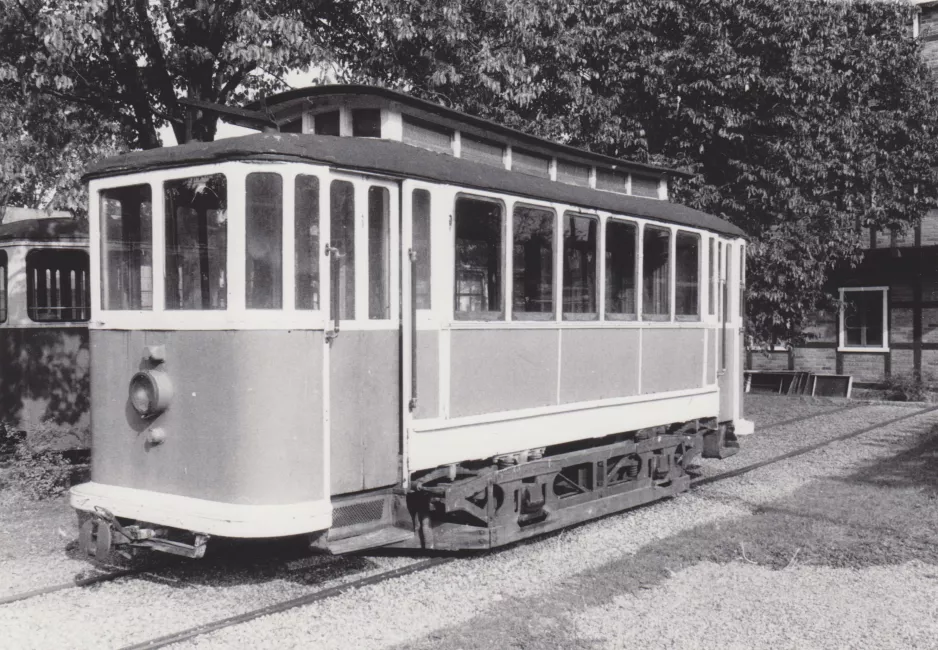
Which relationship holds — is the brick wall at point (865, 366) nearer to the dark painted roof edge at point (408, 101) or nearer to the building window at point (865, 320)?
the building window at point (865, 320)

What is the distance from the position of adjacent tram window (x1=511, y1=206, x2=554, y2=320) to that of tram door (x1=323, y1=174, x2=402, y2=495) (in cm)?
119

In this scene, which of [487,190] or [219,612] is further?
[487,190]

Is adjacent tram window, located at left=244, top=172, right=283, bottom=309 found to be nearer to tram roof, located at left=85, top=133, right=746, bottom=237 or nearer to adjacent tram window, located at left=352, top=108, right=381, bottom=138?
tram roof, located at left=85, top=133, right=746, bottom=237

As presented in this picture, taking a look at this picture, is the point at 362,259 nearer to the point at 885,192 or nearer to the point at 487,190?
the point at 487,190

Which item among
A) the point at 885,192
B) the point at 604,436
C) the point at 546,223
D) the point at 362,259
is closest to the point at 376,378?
the point at 362,259

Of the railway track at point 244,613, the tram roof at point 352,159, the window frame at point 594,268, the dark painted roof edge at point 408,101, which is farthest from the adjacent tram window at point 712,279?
the railway track at point 244,613

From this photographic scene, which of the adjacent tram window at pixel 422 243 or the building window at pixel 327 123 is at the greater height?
the building window at pixel 327 123

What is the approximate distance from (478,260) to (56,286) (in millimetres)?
6492

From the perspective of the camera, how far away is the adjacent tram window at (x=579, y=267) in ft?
24.2

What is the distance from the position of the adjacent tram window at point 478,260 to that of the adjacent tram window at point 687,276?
104 inches

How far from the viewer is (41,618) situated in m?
5.36

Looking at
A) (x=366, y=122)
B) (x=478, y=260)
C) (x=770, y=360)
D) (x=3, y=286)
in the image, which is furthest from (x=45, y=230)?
(x=770, y=360)

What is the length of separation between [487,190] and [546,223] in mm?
736

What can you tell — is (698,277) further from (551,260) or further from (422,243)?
(422,243)
